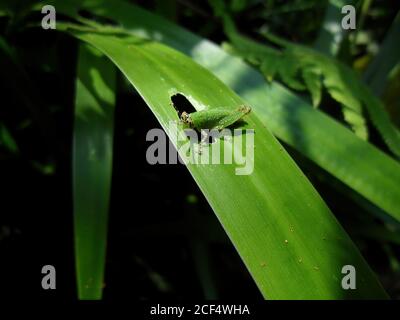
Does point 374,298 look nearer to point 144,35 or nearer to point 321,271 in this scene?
point 321,271

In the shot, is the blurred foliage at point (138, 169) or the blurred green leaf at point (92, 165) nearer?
the blurred green leaf at point (92, 165)

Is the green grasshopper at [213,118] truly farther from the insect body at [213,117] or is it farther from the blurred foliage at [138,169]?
the blurred foliage at [138,169]

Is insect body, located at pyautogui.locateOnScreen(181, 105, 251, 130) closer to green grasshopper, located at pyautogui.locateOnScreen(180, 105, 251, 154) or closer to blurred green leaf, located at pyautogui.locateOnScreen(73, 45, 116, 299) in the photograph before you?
green grasshopper, located at pyautogui.locateOnScreen(180, 105, 251, 154)

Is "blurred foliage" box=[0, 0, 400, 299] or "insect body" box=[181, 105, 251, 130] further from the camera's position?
"blurred foliage" box=[0, 0, 400, 299]

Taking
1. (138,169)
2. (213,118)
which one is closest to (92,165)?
(213,118)

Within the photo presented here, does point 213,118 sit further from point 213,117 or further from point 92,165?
point 92,165

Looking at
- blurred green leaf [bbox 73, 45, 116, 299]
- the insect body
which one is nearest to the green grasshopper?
the insect body

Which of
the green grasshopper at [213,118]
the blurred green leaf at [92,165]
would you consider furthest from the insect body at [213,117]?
the blurred green leaf at [92,165]

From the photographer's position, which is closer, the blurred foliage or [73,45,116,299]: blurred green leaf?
[73,45,116,299]: blurred green leaf
